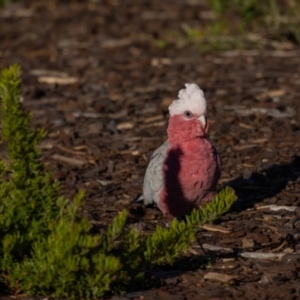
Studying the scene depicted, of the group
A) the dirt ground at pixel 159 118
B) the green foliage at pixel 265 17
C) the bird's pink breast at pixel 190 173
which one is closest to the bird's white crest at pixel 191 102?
the bird's pink breast at pixel 190 173

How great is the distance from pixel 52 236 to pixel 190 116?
1446 millimetres

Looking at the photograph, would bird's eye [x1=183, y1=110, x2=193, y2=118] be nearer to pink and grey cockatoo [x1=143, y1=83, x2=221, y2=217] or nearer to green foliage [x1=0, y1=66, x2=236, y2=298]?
pink and grey cockatoo [x1=143, y1=83, x2=221, y2=217]

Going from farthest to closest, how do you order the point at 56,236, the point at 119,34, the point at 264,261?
1. the point at 119,34
2. the point at 264,261
3. the point at 56,236

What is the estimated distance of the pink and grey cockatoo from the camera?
188 inches

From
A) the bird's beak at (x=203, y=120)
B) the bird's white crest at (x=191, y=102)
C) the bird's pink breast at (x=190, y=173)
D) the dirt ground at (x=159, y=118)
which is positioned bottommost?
the dirt ground at (x=159, y=118)

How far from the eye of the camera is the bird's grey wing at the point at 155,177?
4898 millimetres

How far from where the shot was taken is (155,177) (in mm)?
4930

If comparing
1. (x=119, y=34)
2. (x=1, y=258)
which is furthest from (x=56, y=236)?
(x=119, y=34)

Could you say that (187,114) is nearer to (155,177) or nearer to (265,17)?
(155,177)

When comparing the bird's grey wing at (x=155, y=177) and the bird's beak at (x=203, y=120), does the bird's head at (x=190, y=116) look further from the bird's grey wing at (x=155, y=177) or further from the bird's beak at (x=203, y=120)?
the bird's grey wing at (x=155, y=177)

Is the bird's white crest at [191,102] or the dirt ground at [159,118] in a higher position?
the bird's white crest at [191,102]

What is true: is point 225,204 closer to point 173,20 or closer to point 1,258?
point 1,258

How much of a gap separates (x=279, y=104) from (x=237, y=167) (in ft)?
5.57

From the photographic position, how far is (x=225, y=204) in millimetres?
3746
